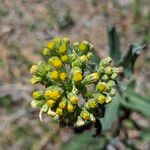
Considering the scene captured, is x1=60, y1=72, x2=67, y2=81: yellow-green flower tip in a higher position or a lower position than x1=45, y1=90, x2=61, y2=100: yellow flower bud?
higher

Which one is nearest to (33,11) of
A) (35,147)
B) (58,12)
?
(58,12)

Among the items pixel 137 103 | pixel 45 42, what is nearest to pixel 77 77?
pixel 137 103

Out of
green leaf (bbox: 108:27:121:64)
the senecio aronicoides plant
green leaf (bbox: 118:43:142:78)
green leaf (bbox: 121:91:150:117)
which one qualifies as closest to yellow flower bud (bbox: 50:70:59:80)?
the senecio aronicoides plant

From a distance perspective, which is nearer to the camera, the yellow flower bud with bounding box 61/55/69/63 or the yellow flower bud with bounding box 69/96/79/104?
the yellow flower bud with bounding box 69/96/79/104

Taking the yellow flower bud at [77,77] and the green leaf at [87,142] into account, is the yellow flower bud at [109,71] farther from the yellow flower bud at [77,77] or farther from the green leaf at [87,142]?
the green leaf at [87,142]

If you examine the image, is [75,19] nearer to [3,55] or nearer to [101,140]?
[3,55]

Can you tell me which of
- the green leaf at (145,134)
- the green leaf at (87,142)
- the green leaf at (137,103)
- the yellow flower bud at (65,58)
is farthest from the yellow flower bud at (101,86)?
the green leaf at (87,142)

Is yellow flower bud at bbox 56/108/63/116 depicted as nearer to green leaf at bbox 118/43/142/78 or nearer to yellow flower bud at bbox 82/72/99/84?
yellow flower bud at bbox 82/72/99/84
